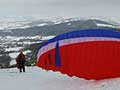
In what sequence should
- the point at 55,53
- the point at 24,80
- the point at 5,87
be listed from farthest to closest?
the point at 24,80 → the point at 5,87 → the point at 55,53

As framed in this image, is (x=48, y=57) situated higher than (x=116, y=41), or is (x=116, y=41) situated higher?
(x=116, y=41)

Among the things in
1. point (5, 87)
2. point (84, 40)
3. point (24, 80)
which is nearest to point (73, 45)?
point (84, 40)

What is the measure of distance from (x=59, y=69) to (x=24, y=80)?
6.12m

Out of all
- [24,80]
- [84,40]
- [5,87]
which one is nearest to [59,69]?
[84,40]

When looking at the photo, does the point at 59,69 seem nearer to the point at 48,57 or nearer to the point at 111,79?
the point at 48,57

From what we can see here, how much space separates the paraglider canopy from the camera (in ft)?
71.3

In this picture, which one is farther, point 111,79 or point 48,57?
point 48,57

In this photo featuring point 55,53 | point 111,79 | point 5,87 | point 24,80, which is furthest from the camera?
point 24,80

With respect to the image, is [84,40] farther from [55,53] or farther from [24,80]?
[24,80]

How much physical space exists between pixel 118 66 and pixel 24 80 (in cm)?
973

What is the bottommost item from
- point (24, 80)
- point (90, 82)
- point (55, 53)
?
point (24, 80)

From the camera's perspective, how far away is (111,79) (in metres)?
21.5

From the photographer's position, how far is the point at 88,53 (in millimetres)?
22016

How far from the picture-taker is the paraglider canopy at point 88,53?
2172 cm
